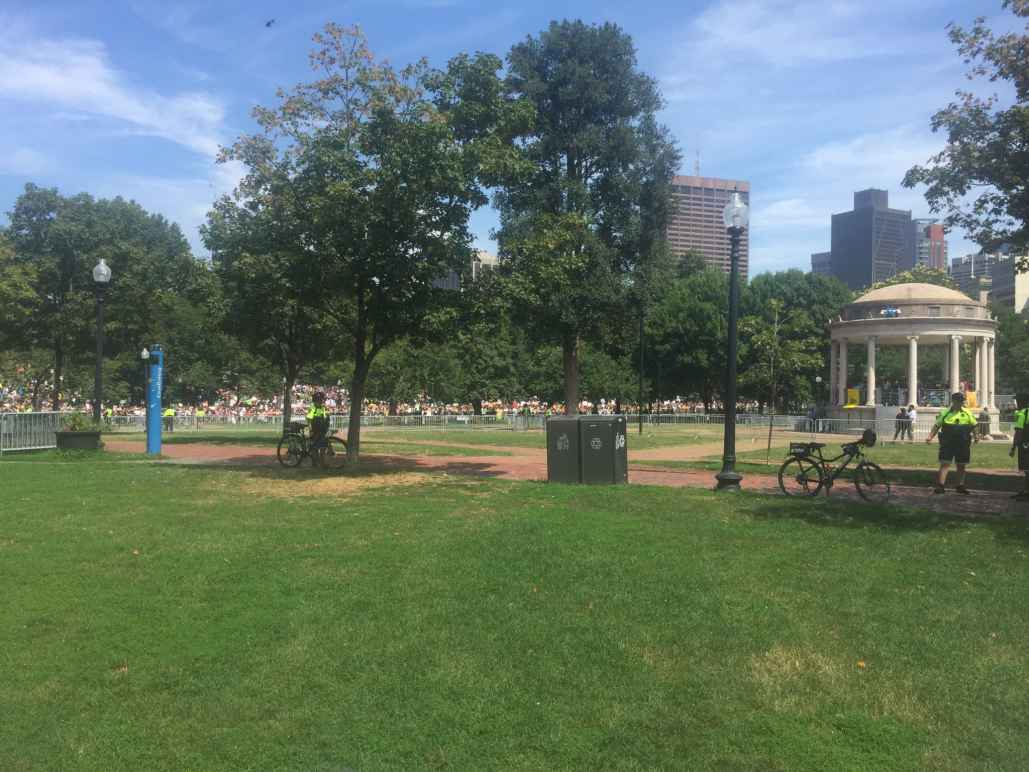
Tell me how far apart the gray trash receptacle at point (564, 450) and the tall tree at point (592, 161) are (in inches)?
558

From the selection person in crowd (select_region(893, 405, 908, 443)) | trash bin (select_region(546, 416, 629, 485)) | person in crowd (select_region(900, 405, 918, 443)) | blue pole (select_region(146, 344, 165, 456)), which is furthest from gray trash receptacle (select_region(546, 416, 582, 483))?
person in crowd (select_region(900, 405, 918, 443))

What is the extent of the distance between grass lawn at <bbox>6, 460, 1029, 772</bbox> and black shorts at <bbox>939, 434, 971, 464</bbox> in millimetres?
3569

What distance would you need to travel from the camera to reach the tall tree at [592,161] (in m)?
28.0

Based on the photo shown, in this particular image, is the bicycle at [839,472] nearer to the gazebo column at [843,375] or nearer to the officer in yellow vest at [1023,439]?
the officer in yellow vest at [1023,439]

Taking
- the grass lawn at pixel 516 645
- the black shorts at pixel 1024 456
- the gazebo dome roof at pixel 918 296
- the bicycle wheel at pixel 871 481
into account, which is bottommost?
the grass lawn at pixel 516 645

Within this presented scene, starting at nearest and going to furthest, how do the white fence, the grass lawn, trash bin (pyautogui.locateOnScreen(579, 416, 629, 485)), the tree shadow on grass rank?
the grass lawn → the tree shadow on grass → trash bin (pyautogui.locateOnScreen(579, 416, 629, 485)) → the white fence

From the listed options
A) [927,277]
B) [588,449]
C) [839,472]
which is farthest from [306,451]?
[927,277]

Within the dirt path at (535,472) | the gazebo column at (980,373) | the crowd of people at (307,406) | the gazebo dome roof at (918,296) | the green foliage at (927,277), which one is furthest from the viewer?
the green foliage at (927,277)

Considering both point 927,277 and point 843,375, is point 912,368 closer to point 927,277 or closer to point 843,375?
point 843,375

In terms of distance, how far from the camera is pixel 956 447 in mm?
12586

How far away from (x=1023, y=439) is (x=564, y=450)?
7001mm

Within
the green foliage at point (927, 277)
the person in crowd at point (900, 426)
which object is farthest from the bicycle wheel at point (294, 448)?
the green foliage at point (927, 277)

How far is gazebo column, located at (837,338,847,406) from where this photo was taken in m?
42.5

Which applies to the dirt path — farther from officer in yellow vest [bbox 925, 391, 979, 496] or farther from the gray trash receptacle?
the gray trash receptacle
